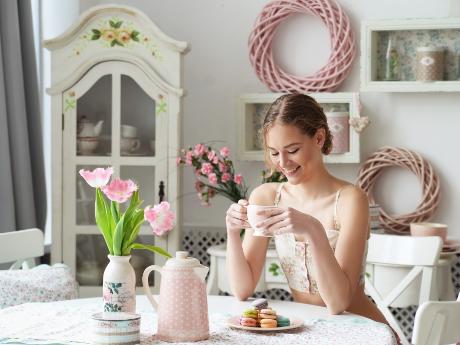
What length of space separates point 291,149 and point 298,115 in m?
0.10

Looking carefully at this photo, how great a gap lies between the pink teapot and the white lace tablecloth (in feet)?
0.11

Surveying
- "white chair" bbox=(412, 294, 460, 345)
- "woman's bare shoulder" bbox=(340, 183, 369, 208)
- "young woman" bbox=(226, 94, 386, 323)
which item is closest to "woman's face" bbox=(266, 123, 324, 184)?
"young woman" bbox=(226, 94, 386, 323)

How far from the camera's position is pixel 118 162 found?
400cm

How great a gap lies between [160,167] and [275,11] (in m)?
0.94

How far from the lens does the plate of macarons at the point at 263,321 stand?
198 cm

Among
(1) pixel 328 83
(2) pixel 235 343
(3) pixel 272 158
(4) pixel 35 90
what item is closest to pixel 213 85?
(1) pixel 328 83

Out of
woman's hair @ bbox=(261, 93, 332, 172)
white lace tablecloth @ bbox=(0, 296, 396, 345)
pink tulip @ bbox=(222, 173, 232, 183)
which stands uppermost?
woman's hair @ bbox=(261, 93, 332, 172)

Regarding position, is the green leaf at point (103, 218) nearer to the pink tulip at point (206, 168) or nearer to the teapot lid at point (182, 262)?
the teapot lid at point (182, 262)

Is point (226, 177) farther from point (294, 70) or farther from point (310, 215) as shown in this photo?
point (310, 215)

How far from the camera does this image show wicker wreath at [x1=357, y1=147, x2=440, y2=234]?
3.99 metres

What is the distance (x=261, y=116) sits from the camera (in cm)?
428

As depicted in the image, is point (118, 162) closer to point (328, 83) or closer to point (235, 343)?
point (328, 83)

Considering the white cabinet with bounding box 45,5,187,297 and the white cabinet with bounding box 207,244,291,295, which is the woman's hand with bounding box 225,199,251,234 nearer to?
the white cabinet with bounding box 207,244,291,295

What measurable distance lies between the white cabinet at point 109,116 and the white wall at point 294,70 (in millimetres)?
462
